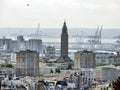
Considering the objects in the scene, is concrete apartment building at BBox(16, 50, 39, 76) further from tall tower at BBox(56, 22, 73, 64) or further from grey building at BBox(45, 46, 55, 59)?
grey building at BBox(45, 46, 55, 59)

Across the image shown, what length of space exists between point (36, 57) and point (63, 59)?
9.79ft

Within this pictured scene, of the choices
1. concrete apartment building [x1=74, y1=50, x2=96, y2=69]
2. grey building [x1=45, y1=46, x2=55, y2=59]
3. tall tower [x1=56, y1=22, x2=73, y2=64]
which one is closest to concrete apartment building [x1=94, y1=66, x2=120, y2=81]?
concrete apartment building [x1=74, y1=50, x2=96, y2=69]

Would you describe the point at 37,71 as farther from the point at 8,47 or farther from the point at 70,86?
the point at 8,47

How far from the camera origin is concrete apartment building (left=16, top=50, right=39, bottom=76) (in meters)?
34.1

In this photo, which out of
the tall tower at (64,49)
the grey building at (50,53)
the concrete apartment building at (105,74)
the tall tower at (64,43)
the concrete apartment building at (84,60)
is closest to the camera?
the concrete apartment building at (105,74)

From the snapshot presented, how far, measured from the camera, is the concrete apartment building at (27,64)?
34.1 metres

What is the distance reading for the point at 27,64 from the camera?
118 ft

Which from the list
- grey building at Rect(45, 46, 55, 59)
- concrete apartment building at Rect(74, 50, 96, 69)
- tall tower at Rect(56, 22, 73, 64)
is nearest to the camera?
concrete apartment building at Rect(74, 50, 96, 69)

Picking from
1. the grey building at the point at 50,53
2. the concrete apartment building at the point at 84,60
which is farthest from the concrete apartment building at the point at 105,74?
the grey building at the point at 50,53

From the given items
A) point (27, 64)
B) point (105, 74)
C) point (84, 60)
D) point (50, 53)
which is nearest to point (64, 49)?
point (84, 60)

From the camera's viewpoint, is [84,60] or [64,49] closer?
[84,60]

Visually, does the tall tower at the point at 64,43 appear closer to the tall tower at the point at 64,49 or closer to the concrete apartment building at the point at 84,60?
the tall tower at the point at 64,49

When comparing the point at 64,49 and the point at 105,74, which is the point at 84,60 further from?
the point at 105,74

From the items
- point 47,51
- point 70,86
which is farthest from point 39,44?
point 70,86
